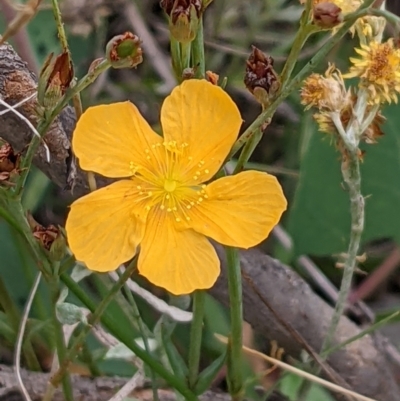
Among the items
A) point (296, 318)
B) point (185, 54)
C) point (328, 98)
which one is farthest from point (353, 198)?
point (296, 318)

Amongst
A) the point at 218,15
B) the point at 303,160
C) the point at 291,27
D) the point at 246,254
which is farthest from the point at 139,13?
the point at 246,254

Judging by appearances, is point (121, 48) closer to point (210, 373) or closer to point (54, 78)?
point (54, 78)

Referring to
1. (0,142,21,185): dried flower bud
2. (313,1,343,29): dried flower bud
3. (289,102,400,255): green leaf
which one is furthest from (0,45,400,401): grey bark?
(313,1,343,29): dried flower bud

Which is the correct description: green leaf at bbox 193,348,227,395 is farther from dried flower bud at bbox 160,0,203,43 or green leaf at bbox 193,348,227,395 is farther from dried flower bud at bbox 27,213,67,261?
dried flower bud at bbox 160,0,203,43

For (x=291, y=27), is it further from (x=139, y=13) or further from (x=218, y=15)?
(x=139, y=13)

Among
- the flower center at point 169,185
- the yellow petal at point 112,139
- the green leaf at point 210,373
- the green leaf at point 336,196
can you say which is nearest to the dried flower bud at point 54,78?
the yellow petal at point 112,139

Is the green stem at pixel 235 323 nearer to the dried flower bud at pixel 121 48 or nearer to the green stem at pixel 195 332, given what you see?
the green stem at pixel 195 332
